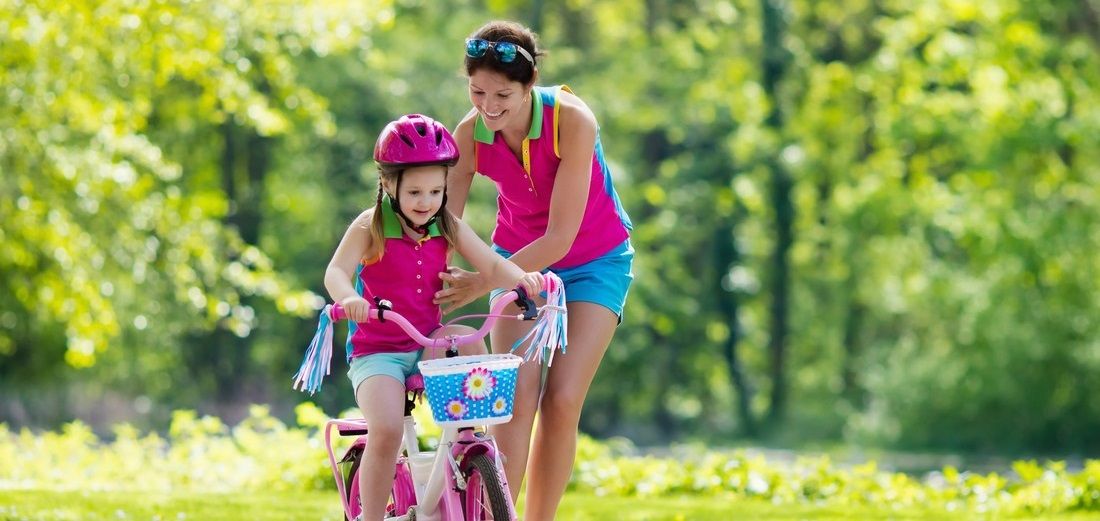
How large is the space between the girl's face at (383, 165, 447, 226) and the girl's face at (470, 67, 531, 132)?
0.90 feet

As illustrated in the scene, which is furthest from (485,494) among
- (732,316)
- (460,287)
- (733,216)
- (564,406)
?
(732,316)

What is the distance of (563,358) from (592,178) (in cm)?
68

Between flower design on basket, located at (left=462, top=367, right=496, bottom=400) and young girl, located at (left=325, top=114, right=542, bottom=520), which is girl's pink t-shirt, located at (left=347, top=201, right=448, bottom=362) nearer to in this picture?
young girl, located at (left=325, top=114, right=542, bottom=520)

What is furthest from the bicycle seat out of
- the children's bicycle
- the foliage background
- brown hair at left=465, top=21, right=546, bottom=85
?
the foliage background

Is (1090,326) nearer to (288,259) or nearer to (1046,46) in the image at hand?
(1046,46)

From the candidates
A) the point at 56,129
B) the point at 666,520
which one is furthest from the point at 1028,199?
the point at 666,520

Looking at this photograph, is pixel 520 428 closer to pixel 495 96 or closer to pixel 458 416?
pixel 458 416

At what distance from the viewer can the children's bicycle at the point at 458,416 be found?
472 centimetres

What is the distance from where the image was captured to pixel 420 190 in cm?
497

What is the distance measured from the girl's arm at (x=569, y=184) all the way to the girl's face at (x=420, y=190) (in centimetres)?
50

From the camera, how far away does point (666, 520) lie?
26.8ft

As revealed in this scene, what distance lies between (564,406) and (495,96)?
3.61ft

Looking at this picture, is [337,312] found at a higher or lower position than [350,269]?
lower

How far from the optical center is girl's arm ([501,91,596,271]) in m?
5.31
